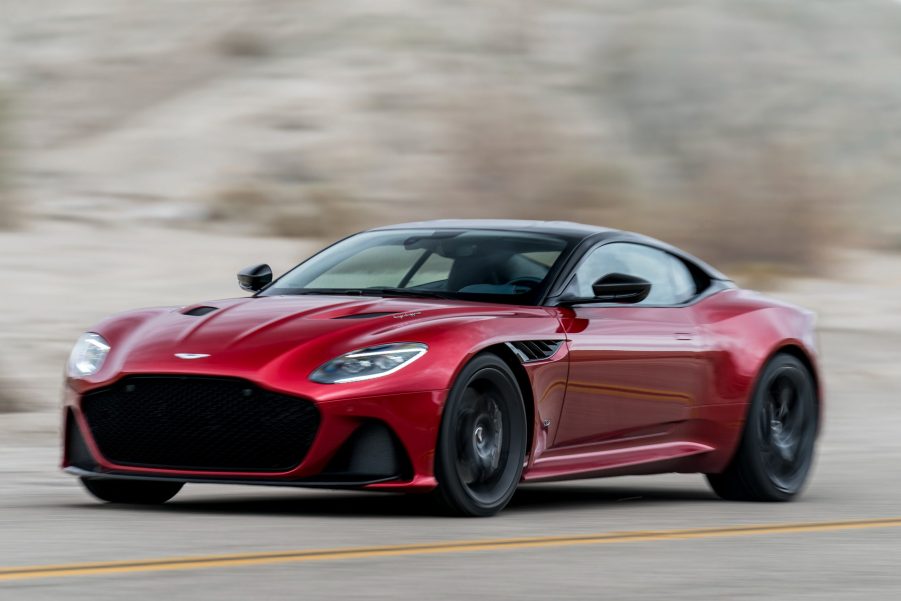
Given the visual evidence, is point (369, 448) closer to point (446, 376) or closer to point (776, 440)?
point (446, 376)

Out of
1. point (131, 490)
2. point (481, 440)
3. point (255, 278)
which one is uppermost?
point (255, 278)

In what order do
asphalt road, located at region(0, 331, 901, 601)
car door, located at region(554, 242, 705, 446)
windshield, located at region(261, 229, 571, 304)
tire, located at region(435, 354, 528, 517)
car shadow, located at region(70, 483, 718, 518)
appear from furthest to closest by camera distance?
1. windshield, located at region(261, 229, 571, 304)
2. car door, located at region(554, 242, 705, 446)
3. car shadow, located at region(70, 483, 718, 518)
4. tire, located at region(435, 354, 528, 517)
5. asphalt road, located at region(0, 331, 901, 601)

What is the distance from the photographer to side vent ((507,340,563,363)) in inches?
310

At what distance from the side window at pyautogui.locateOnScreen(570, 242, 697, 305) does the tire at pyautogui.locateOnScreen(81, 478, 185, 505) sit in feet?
6.85

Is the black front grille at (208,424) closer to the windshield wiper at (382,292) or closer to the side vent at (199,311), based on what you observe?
the side vent at (199,311)

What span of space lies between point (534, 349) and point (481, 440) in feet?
1.71

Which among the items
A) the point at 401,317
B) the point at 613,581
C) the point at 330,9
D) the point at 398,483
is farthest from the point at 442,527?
the point at 330,9

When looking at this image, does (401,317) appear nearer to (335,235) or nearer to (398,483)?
(398,483)

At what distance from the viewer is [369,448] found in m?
7.39

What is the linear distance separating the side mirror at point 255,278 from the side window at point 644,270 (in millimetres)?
1600

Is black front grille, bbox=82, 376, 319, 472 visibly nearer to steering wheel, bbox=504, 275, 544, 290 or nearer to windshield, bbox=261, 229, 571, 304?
windshield, bbox=261, 229, 571, 304

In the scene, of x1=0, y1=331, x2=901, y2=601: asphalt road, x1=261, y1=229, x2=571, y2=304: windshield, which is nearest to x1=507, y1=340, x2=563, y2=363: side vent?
x1=261, y1=229, x2=571, y2=304: windshield

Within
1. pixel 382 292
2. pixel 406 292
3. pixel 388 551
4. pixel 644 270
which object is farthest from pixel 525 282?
pixel 388 551

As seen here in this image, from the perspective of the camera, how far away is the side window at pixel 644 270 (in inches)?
349
